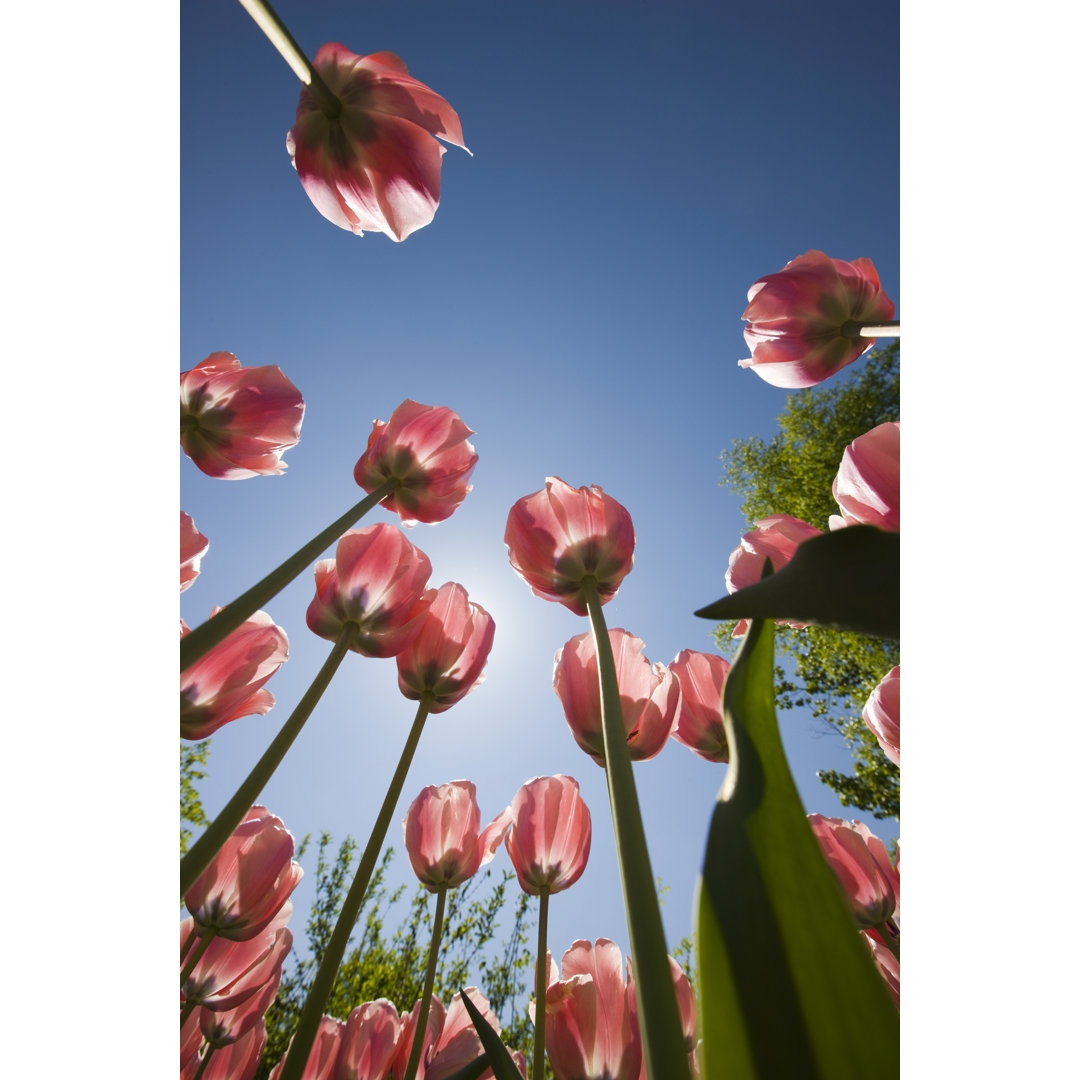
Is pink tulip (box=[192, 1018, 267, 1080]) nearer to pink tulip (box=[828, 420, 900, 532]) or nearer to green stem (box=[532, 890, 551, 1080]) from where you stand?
green stem (box=[532, 890, 551, 1080])

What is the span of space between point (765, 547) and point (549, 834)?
25 cm

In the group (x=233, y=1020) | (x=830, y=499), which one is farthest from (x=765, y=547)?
(x=830, y=499)

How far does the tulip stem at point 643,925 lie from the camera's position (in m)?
0.14

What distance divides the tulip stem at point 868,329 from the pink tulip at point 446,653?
10.3 inches

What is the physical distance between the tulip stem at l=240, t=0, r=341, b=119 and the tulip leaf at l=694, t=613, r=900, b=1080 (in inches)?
10.8

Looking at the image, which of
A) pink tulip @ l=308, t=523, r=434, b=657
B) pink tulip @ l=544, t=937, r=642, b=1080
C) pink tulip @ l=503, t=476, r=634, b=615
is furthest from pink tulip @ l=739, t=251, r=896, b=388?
pink tulip @ l=544, t=937, r=642, b=1080

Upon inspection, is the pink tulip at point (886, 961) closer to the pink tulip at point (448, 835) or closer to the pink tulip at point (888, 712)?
the pink tulip at point (888, 712)

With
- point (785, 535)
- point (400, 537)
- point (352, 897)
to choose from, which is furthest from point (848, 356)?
point (352, 897)

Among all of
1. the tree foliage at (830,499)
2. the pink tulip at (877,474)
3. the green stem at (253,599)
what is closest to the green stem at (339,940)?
the green stem at (253,599)

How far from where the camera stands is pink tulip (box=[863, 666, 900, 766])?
0.24 metres

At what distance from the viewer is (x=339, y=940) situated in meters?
0.25
